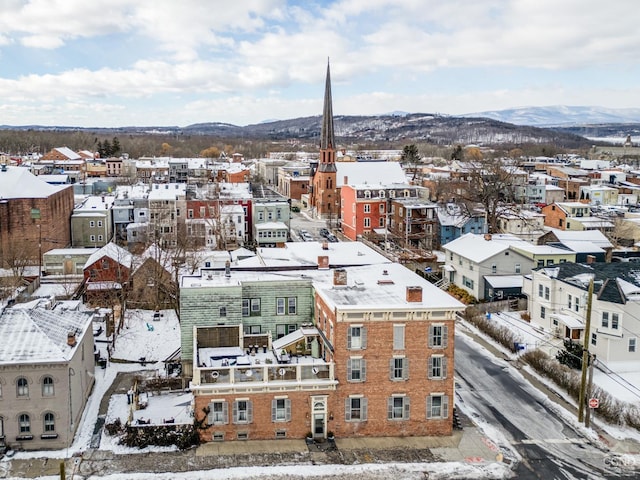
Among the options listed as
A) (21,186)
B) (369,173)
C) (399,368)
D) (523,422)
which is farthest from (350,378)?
(369,173)

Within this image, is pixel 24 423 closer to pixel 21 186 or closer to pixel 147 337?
pixel 147 337

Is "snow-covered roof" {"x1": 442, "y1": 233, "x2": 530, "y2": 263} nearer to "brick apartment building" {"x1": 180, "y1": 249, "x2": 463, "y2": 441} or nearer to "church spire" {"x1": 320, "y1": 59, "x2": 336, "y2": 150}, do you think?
"brick apartment building" {"x1": 180, "y1": 249, "x2": 463, "y2": 441}

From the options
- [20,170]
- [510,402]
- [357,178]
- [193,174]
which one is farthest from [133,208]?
[510,402]

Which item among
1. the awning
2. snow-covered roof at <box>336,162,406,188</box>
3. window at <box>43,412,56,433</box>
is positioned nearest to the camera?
window at <box>43,412,56,433</box>

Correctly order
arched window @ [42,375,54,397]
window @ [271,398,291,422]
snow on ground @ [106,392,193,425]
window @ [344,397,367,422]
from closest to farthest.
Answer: arched window @ [42,375,54,397]
window @ [271,398,291,422]
window @ [344,397,367,422]
snow on ground @ [106,392,193,425]

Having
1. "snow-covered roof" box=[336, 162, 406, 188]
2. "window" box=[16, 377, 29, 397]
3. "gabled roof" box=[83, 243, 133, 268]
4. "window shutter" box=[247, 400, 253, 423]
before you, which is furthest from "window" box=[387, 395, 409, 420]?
"snow-covered roof" box=[336, 162, 406, 188]

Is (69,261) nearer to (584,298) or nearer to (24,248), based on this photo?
(24,248)
